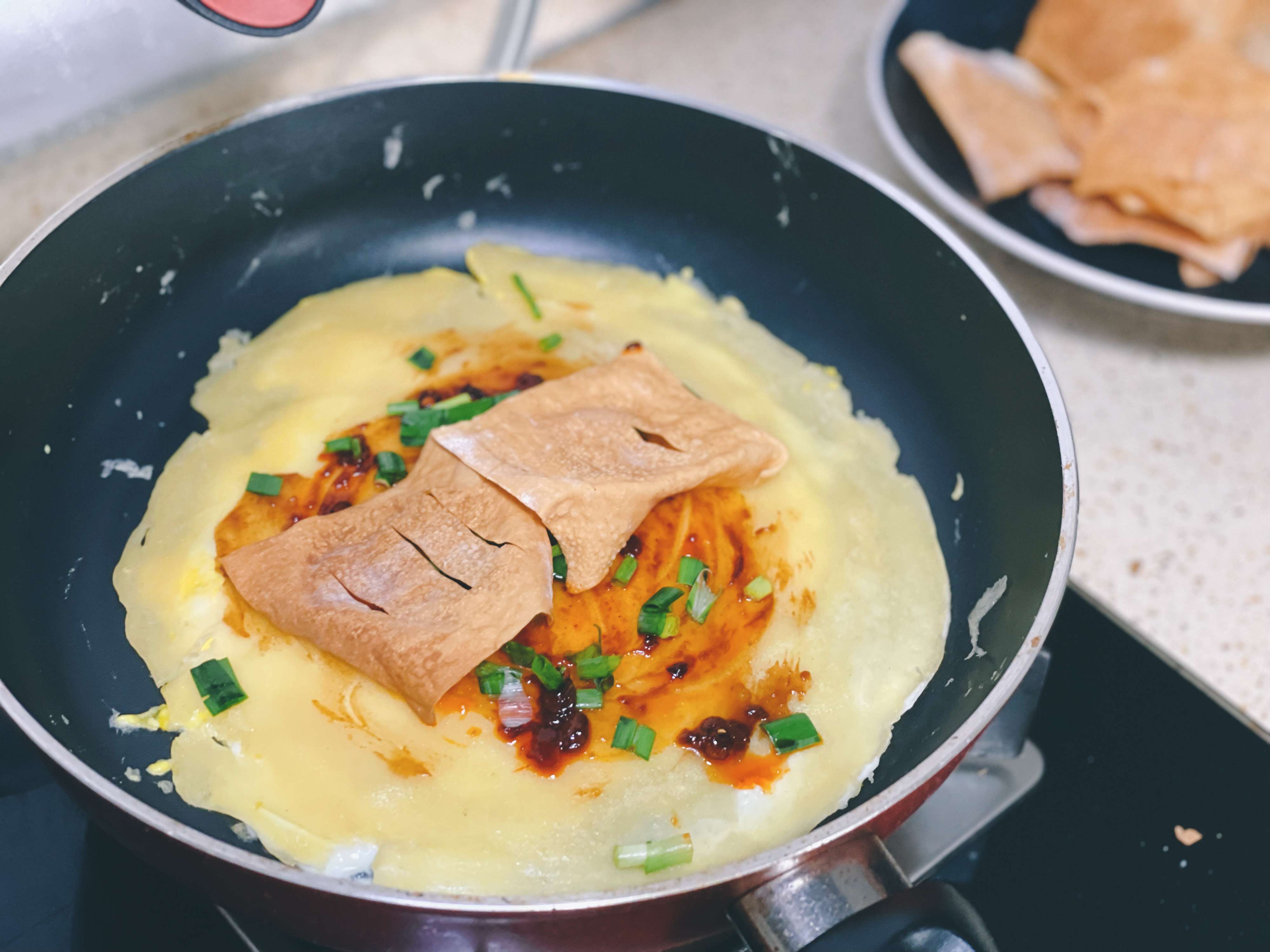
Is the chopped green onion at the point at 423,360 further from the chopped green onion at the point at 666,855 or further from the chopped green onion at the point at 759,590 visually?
the chopped green onion at the point at 666,855

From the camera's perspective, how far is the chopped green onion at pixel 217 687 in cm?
112

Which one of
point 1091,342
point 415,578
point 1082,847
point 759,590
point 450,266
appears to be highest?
point 450,266

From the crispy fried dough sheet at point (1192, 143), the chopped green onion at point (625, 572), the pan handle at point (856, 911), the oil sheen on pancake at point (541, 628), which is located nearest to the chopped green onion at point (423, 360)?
the oil sheen on pancake at point (541, 628)

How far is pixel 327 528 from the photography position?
124 centimetres

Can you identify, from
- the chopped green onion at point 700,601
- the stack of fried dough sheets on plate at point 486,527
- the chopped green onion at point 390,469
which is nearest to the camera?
the stack of fried dough sheets on plate at point 486,527

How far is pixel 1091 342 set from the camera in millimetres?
1843

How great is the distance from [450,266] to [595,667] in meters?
0.81

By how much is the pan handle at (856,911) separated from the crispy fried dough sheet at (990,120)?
132cm

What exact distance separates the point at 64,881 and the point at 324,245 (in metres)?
0.98

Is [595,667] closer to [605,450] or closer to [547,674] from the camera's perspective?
[547,674]

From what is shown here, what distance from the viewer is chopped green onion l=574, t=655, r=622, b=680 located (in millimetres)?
1168

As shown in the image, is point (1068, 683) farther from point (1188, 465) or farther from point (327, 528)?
point (327, 528)

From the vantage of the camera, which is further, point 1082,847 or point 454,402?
point 454,402

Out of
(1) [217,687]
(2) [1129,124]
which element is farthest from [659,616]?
(2) [1129,124]
